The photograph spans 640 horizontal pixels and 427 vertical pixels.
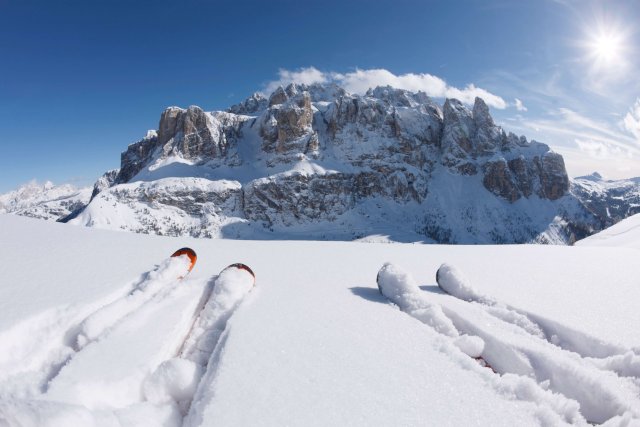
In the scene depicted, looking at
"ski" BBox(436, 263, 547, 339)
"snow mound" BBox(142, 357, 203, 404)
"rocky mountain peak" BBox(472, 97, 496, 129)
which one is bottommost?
"snow mound" BBox(142, 357, 203, 404)

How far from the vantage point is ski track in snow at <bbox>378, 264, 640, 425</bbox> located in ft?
9.78

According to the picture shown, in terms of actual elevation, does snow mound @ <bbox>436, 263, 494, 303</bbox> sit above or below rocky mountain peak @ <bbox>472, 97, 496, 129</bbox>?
below

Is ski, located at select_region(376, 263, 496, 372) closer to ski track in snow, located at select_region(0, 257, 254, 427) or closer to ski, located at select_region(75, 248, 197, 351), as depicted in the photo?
ski track in snow, located at select_region(0, 257, 254, 427)

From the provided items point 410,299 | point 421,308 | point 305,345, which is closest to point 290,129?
point 410,299

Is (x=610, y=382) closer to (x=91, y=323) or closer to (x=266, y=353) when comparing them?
(x=266, y=353)

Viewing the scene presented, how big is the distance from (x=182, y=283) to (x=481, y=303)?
188 inches

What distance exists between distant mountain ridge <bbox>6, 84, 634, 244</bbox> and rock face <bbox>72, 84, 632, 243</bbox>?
20.8 inches

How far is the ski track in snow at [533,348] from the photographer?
9.78 ft

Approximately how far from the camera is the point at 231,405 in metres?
2.53

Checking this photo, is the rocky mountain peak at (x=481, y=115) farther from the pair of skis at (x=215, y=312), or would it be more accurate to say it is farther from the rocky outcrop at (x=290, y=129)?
the pair of skis at (x=215, y=312)

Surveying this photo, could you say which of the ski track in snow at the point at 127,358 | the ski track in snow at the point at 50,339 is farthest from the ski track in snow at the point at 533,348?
the ski track in snow at the point at 50,339

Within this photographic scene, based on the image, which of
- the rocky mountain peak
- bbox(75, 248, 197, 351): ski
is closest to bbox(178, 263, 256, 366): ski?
bbox(75, 248, 197, 351): ski

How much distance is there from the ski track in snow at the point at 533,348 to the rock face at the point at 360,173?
130868mm

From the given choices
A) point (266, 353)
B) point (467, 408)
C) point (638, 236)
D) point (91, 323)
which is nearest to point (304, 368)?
point (266, 353)
